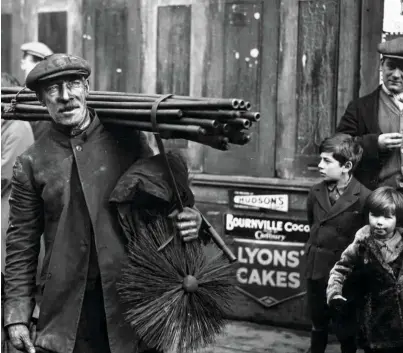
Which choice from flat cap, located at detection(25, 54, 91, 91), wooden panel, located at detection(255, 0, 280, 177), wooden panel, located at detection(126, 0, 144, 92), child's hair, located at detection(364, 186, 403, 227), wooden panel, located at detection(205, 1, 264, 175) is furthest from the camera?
wooden panel, located at detection(126, 0, 144, 92)

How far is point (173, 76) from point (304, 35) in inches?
55.3

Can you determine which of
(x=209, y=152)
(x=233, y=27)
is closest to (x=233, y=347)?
(x=209, y=152)

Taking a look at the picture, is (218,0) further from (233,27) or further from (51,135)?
(51,135)

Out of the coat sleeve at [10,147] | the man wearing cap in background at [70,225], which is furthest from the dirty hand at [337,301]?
the coat sleeve at [10,147]

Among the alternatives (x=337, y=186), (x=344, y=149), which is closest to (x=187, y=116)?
(x=344, y=149)

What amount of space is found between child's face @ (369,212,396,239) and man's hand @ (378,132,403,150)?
2.04 feet

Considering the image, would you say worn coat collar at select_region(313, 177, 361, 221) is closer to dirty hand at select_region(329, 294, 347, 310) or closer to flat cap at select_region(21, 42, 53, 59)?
dirty hand at select_region(329, 294, 347, 310)

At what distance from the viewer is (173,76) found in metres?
7.78

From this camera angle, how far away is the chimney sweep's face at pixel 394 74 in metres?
5.59

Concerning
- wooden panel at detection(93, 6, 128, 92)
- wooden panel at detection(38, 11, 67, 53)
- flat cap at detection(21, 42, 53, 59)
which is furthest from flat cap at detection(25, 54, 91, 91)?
wooden panel at detection(38, 11, 67, 53)

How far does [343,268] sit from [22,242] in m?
2.02

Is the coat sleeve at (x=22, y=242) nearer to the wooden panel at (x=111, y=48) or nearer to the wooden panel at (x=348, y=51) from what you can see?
the wooden panel at (x=348, y=51)

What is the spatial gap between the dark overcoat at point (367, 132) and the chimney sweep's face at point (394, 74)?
16cm

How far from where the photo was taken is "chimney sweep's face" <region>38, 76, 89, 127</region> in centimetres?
405
